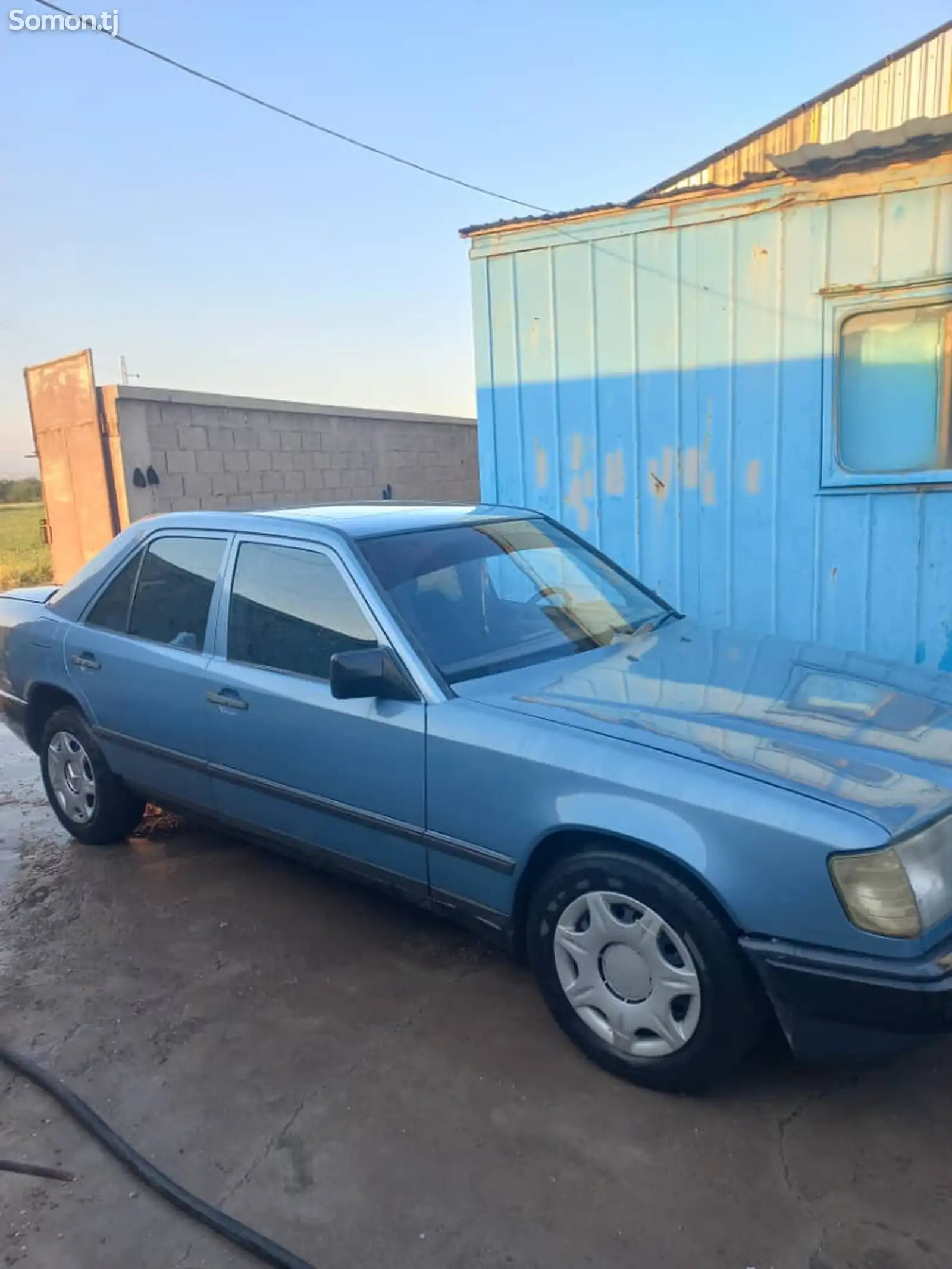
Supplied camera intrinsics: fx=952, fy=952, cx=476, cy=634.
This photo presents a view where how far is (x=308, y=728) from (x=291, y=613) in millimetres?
450

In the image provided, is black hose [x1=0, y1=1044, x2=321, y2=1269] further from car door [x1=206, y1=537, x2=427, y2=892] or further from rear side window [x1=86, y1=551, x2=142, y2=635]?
rear side window [x1=86, y1=551, x2=142, y2=635]

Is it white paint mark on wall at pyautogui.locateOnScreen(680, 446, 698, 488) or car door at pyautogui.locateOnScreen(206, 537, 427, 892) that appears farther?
white paint mark on wall at pyautogui.locateOnScreen(680, 446, 698, 488)

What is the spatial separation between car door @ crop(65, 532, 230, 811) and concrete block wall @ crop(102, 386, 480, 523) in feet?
12.6

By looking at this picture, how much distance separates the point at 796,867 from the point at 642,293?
14.5 feet

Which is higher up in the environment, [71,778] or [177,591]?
[177,591]

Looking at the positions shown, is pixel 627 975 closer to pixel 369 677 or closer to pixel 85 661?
pixel 369 677

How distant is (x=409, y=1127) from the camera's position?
2537 mm

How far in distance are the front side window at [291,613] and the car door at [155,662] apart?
18cm

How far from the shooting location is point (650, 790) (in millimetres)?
2414

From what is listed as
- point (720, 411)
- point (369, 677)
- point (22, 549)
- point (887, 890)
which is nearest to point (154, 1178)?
point (369, 677)

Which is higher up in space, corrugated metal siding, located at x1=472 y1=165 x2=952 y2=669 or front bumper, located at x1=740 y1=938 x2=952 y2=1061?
corrugated metal siding, located at x1=472 y1=165 x2=952 y2=669

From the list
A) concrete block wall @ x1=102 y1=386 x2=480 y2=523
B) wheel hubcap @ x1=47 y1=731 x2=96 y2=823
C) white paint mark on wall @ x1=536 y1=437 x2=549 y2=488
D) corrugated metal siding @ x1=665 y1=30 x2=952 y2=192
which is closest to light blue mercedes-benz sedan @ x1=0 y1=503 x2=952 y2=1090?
wheel hubcap @ x1=47 y1=731 x2=96 y2=823

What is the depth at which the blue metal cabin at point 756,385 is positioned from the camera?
5000 millimetres

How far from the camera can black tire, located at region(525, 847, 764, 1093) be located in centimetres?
236
